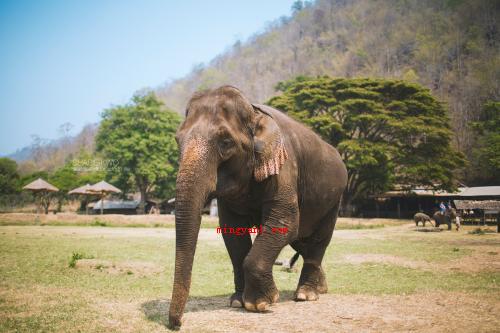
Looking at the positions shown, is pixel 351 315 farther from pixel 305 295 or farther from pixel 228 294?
pixel 228 294

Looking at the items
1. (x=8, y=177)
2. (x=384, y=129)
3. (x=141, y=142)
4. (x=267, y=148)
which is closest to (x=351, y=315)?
(x=267, y=148)

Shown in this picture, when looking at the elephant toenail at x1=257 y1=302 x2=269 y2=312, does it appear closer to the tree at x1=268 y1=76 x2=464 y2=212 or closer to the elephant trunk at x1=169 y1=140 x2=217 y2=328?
the elephant trunk at x1=169 y1=140 x2=217 y2=328

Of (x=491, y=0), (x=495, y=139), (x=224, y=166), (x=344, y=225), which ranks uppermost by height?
(x=491, y=0)

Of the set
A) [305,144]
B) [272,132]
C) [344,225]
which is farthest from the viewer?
[344,225]

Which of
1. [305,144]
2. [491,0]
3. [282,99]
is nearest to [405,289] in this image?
[305,144]

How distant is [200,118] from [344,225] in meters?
29.1

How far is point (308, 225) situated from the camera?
7.41m

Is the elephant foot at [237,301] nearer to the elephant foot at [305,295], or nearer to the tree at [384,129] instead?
the elephant foot at [305,295]

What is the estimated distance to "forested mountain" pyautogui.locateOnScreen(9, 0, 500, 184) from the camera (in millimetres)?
85438

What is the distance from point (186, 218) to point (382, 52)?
127 metres

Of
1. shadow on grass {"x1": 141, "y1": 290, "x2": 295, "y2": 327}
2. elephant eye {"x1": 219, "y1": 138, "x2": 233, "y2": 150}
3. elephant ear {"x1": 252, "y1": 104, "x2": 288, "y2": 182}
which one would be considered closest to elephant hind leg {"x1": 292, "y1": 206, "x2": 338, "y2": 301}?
shadow on grass {"x1": 141, "y1": 290, "x2": 295, "y2": 327}

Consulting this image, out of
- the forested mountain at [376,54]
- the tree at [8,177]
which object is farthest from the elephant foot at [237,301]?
the tree at [8,177]

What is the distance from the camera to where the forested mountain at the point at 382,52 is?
283 feet

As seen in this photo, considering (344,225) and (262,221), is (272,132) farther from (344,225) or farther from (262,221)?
(344,225)
